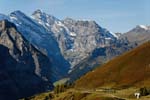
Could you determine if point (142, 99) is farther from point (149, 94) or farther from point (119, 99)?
point (149, 94)

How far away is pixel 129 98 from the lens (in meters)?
199

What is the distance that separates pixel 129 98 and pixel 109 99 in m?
17.9

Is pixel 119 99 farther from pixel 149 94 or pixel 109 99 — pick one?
pixel 149 94

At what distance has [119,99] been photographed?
18412cm

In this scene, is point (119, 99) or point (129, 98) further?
point (129, 98)

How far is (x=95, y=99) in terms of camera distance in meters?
193

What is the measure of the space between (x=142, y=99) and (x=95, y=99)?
24715mm

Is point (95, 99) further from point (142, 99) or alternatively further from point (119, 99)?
point (142, 99)

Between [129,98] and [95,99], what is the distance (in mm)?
16146

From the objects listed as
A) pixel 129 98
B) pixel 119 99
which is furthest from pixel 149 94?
pixel 119 99

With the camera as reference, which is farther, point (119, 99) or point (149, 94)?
point (149, 94)

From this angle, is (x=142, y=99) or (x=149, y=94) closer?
(x=142, y=99)

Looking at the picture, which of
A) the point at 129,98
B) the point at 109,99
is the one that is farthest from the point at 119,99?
the point at 129,98

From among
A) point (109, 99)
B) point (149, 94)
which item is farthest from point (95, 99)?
point (149, 94)
